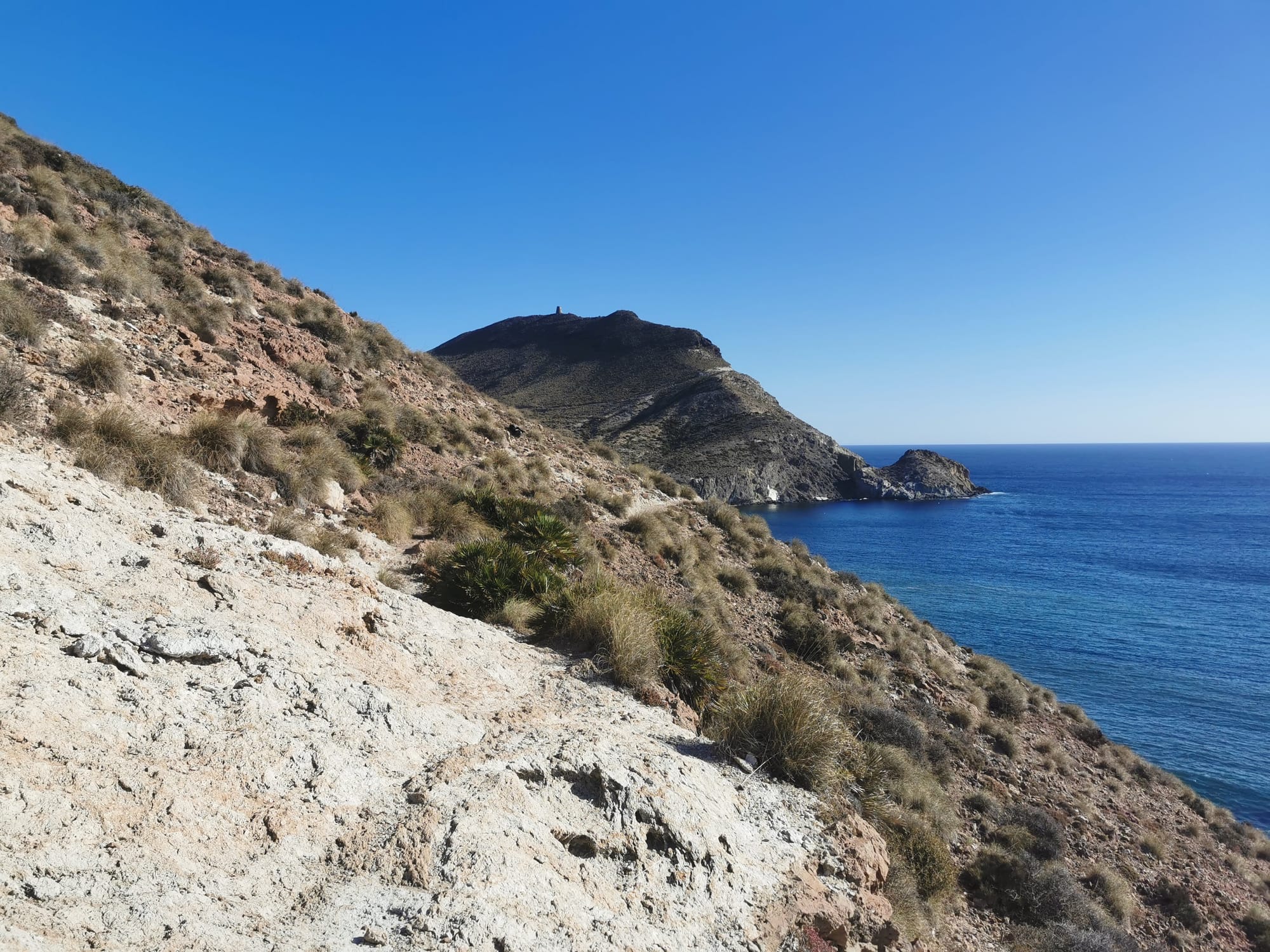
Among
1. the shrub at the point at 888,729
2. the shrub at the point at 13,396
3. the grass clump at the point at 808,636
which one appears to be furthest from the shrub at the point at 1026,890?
the shrub at the point at 13,396

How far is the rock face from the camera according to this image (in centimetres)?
7325

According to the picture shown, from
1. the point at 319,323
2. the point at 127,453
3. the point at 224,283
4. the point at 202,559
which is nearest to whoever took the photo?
the point at 202,559

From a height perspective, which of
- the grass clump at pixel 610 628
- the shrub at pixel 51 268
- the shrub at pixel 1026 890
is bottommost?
the shrub at pixel 1026 890

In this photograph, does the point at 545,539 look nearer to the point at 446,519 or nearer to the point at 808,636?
the point at 446,519

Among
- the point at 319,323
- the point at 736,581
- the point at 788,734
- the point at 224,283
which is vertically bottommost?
the point at 736,581

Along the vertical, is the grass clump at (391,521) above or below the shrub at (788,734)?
above

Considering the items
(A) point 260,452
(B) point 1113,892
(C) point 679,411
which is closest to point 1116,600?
(B) point 1113,892

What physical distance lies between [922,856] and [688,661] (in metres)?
3.25

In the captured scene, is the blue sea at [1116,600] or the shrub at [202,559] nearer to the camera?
the shrub at [202,559]

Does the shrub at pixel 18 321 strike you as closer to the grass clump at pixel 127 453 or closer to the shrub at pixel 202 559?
the grass clump at pixel 127 453

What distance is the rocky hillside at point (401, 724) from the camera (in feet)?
10.3

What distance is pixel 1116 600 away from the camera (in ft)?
124

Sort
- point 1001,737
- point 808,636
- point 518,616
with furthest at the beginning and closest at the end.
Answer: point 808,636
point 1001,737
point 518,616

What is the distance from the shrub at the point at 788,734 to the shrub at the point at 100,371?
9050mm
